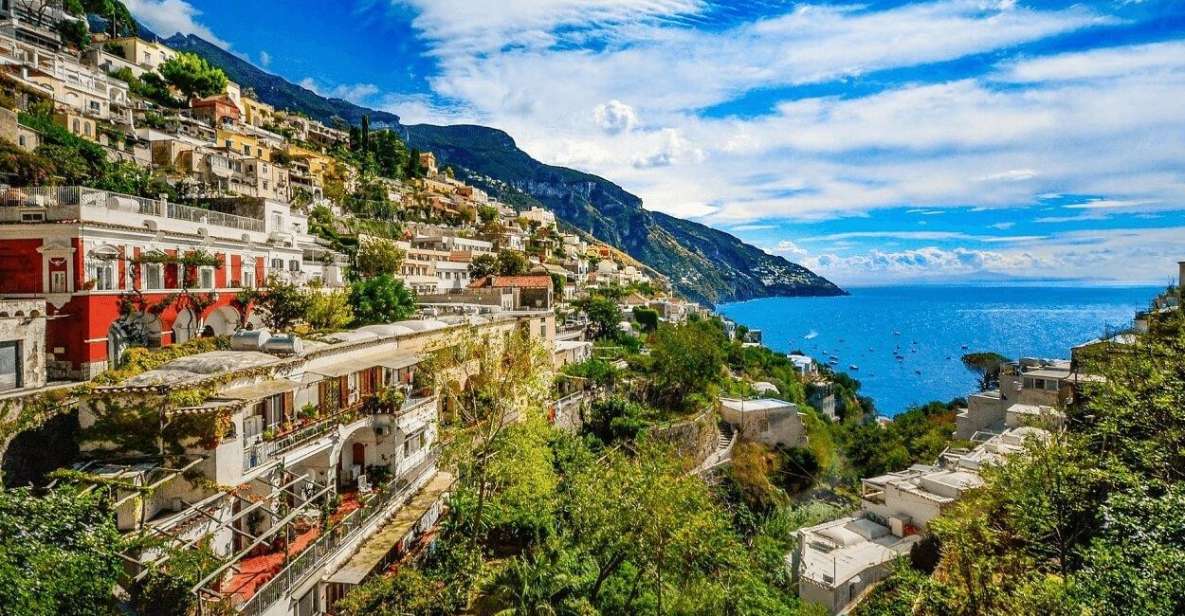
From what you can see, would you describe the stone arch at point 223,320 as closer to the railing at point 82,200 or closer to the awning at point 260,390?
the railing at point 82,200

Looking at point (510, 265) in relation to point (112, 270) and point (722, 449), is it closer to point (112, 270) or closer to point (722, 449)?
point (722, 449)

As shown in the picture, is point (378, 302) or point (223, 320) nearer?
point (223, 320)

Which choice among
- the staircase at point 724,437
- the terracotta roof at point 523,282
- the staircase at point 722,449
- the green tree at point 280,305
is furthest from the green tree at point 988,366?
the green tree at point 280,305

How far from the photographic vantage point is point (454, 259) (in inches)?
2378

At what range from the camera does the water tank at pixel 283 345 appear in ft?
60.2

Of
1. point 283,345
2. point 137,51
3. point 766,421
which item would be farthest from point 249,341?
point 137,51

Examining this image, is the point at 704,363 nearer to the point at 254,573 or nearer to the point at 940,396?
the point at 254,573

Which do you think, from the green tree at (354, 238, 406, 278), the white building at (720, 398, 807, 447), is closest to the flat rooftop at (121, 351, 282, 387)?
the green tree at (354, 238, 406, 278)

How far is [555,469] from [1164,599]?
59.8ft

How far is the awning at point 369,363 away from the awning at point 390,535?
479cm

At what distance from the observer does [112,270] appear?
18.3m

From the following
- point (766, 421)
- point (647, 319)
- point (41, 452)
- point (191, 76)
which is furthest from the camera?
point (191, 76)

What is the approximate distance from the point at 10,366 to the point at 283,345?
617 centimetres

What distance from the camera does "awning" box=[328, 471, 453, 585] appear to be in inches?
588
